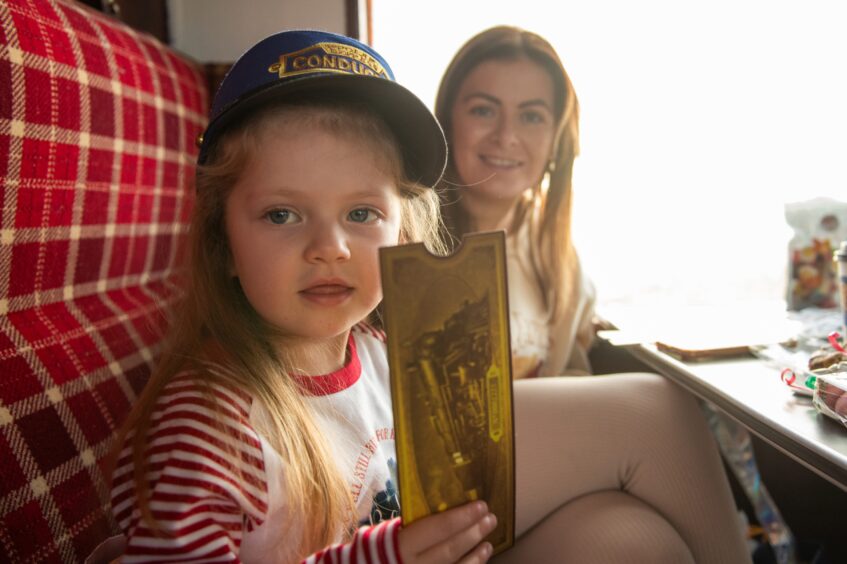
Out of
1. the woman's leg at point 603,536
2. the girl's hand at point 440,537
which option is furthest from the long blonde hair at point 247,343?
the woman's leg at point 603,536

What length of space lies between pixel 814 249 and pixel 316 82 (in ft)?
3.61

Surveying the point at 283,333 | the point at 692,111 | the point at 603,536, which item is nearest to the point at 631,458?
the point at 603,536

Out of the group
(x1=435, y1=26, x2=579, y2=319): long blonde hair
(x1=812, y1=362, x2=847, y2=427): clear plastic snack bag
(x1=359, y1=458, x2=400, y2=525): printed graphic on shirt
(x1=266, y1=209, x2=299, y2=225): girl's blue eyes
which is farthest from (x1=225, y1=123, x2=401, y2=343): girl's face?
(x1=435, y1=26, x2=579, y2=319): long blonde hair

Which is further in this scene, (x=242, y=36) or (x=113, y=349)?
(x=242, y=36)

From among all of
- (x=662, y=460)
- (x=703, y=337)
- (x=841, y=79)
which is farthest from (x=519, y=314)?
(x=841, y=79)

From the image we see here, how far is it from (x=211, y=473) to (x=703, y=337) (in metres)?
0.82

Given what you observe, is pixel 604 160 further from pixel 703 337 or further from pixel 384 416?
pixel 384 416

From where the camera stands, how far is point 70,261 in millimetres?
797

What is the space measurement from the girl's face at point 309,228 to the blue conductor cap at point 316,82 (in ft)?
0.15

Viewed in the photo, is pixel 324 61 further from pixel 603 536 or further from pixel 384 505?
pixel 603 536

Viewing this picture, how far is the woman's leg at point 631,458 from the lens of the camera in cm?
78

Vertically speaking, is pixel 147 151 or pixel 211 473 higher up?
pixel 147 151

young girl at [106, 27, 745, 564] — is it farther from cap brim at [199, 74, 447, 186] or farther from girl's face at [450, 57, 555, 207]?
girl's face at [450, 57, 555, 207]

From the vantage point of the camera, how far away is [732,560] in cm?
76
